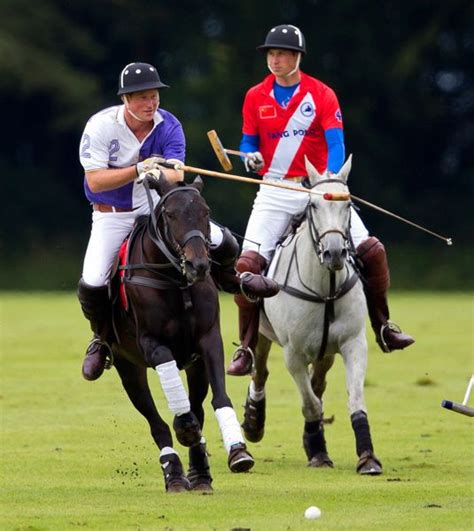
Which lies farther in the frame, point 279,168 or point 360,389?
point 279,168

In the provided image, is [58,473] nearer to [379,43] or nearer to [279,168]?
[279,168]

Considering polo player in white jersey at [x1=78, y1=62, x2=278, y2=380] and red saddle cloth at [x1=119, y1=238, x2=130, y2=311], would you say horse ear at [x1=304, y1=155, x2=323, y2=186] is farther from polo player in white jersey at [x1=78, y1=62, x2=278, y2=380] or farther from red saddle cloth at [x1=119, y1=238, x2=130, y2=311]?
red saddle cloth at [x1=119, y1=238, x2=130, y2=311]

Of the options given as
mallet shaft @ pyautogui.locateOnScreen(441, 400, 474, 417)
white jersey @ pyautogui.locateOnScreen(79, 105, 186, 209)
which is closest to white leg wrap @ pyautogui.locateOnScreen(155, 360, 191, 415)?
white jersey @ pyautogui.locateOnScreen(79, 105, 186, 209)

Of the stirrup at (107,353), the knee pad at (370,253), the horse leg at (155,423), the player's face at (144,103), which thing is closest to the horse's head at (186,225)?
the player's face at (144,103)

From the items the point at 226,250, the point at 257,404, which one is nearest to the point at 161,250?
the point at 226,250

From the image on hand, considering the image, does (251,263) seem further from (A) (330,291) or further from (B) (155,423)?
(B) (155,423)

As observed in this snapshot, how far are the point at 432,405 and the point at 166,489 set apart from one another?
5.61 m

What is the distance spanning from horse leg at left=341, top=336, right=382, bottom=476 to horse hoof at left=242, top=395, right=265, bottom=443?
1.25m

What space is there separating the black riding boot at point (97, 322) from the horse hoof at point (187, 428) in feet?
3.28

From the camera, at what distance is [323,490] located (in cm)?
889

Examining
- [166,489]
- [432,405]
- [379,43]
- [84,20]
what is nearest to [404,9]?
[379,43]

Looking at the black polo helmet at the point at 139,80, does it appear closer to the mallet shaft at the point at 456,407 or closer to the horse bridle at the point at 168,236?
the horse bridle at the point at 168,236

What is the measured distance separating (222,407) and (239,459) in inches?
15.9

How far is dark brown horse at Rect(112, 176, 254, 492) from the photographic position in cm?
830
